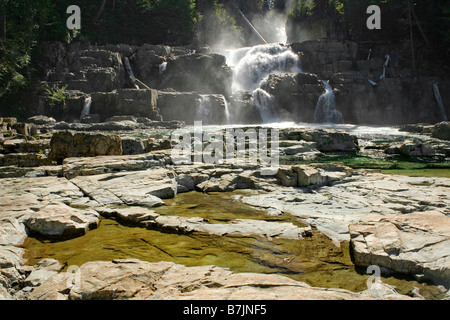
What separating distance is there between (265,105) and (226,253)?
2232 cm

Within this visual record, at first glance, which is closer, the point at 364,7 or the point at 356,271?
the point at 356,271

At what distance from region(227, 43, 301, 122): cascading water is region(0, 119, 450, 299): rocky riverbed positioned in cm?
2014

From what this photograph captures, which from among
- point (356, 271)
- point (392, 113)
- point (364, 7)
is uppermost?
point (364, 7)

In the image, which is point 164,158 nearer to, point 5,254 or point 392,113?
point 5,254

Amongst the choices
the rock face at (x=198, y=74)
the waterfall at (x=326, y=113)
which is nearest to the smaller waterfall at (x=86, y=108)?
the rock face at (x=198, y=74)

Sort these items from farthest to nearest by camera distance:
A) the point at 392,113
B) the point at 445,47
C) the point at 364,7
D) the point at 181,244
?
the point at 364,7
the point at 445,47
the point at 392,113
the point at 181,244

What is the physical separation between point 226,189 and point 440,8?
107 ft

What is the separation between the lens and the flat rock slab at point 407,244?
2.66 m

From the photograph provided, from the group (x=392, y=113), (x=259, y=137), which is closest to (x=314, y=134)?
(x=259, y=137)

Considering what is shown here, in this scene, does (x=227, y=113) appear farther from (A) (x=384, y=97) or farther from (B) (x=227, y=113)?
(A) (x=384, y=97)

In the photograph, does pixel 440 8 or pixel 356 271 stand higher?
pixel 440 8

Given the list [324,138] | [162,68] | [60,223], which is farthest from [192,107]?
[60,223]

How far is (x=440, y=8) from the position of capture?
28.1 m

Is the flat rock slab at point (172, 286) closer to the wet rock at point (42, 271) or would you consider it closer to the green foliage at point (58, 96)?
the wet rock at point (42, 271)
